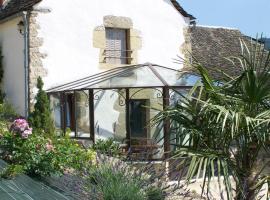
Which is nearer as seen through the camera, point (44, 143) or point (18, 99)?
point (44, 143)

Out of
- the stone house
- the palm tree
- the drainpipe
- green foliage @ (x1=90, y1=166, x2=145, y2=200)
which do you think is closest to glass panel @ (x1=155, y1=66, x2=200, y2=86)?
the stone house

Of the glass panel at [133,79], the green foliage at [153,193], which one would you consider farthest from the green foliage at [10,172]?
the glass panel at [133,79]

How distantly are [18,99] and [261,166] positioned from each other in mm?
9334

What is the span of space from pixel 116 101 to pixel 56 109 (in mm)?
1894

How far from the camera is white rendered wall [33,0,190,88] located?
45.4ft

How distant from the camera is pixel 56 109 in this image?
14.1 meters

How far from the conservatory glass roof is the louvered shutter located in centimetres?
82

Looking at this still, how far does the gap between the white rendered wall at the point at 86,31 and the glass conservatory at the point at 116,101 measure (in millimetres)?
463

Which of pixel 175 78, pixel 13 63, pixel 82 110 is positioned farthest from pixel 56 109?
pixel 175 78

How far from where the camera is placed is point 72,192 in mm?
5816

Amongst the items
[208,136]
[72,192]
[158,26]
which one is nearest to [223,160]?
[208,136]

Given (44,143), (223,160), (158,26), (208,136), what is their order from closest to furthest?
(223,160)
(208,136)
(44,143)
(158,26)

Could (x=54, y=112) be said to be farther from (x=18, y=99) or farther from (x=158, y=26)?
(x=158, y=26)

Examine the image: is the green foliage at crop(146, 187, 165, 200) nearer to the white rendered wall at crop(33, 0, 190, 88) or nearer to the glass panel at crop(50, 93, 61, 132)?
the glass panel at crop(50, 93, 61, 132)
